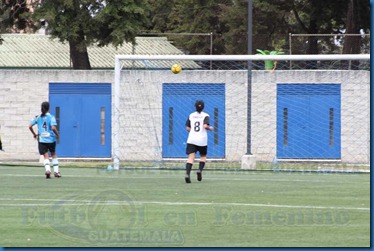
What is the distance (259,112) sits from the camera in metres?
34.2

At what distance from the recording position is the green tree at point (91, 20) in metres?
39.8

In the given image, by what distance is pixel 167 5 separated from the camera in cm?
5822

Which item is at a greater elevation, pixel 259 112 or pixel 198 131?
pixel 259 112

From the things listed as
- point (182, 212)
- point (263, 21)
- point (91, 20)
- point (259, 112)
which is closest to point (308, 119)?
point (259, 112)

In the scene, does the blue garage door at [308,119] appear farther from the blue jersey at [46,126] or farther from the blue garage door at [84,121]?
the blue jersey at [46,126]

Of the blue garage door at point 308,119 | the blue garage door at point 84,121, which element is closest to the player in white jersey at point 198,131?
the blue garage door at point 308,119

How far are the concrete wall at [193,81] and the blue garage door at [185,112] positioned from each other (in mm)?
176

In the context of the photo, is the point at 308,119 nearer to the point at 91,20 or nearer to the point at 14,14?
the point at 91,20

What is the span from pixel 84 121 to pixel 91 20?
6.30 metres

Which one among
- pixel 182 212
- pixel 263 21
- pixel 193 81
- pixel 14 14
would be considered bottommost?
pixel 182 212

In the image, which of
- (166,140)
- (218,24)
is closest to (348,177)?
(166,140)

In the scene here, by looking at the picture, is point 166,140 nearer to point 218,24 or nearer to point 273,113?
point 273,113

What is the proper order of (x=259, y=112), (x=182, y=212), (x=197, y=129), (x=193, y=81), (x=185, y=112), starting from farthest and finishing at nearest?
(x=193, y=81), (x=259, y=112), (x=185, y=112), (x=197, y=129), (x=182, y=212)

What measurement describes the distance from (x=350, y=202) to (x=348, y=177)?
7.88 m
